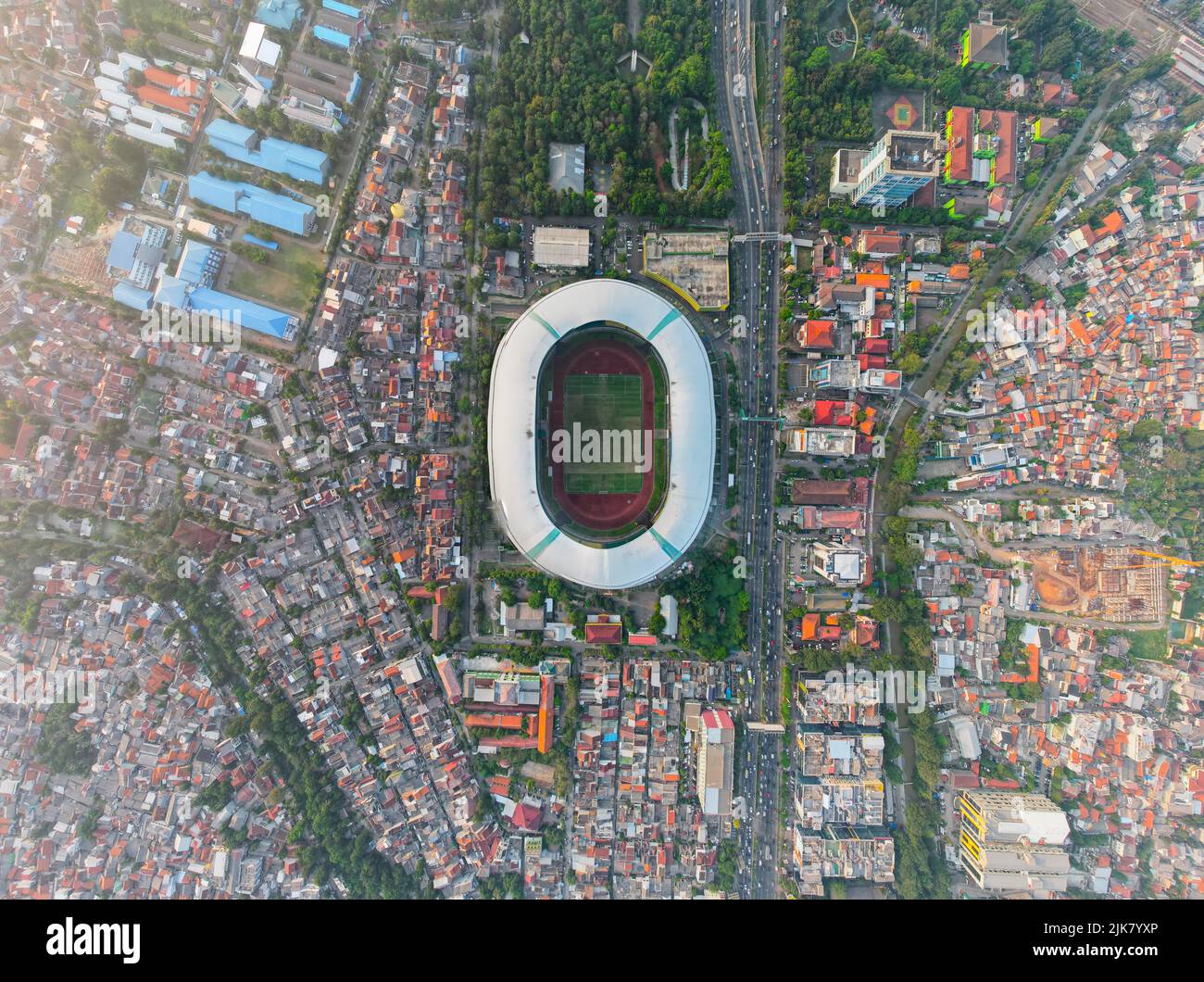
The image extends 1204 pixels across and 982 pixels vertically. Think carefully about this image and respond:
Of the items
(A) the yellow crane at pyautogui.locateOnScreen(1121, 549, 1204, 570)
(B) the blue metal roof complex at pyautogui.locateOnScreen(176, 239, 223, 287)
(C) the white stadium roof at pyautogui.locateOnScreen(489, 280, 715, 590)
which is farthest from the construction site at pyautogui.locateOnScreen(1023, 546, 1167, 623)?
(B) the blue metal roof complex at pyautogui.locateOnScreen(176, 239, 223, 287)

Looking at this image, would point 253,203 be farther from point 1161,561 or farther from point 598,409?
point 1161,561

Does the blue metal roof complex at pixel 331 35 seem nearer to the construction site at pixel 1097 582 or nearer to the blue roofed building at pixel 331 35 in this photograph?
the blue roofed building at pixel 331 35

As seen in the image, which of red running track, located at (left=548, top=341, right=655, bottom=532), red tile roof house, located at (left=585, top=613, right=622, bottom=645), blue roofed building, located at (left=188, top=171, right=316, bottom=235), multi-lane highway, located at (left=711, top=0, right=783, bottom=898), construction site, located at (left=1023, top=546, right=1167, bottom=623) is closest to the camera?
blue roofed building, located at (left=188, top=171, right=316, bottom=235)

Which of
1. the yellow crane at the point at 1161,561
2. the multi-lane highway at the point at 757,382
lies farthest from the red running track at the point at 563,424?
the yellow crane at the point at 1161,561

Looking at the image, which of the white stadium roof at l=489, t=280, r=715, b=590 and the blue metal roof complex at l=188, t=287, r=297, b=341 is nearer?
the white stadium roof at l=489, t=280, r=715, b=590

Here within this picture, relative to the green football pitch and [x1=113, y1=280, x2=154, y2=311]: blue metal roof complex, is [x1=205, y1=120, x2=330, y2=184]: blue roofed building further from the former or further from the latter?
the green football pitch

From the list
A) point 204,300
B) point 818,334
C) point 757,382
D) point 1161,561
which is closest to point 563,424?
point 757,382
